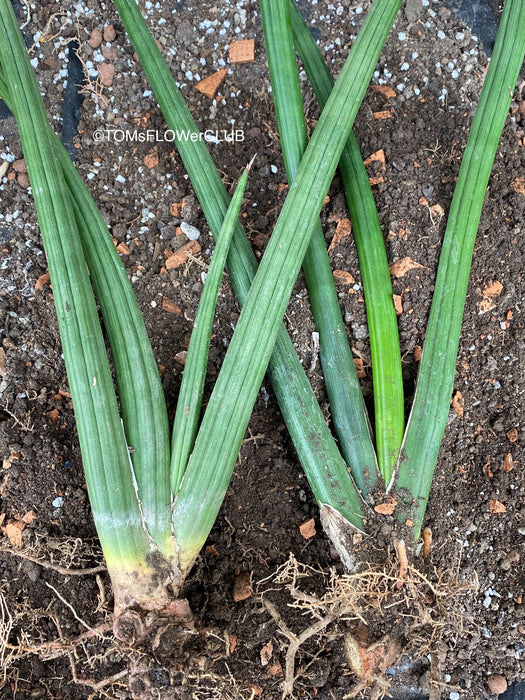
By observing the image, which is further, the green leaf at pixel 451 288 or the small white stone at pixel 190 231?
the small white stone at pixel 190 231

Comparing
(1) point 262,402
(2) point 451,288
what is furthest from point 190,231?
(2) point 451,288

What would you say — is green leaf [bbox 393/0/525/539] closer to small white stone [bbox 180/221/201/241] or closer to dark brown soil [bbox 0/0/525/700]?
dark brown soil [bbox 0/0/525/700]

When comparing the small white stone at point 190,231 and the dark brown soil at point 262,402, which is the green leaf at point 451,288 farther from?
the small white stone at point 190,231

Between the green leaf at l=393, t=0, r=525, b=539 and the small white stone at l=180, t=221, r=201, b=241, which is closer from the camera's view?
the green leaf at l=393, t=0, r=525, b=539

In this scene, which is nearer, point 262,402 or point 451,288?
point 451,288

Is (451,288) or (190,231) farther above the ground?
(190,231)

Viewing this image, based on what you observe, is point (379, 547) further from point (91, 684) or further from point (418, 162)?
point (418, 162)

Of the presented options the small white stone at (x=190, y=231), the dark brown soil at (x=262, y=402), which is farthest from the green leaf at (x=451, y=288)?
the small white stone at (x=190, y=231)

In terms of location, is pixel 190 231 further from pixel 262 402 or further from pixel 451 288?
pixel 451 288

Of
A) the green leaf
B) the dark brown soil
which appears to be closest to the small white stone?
the dark brown soil
